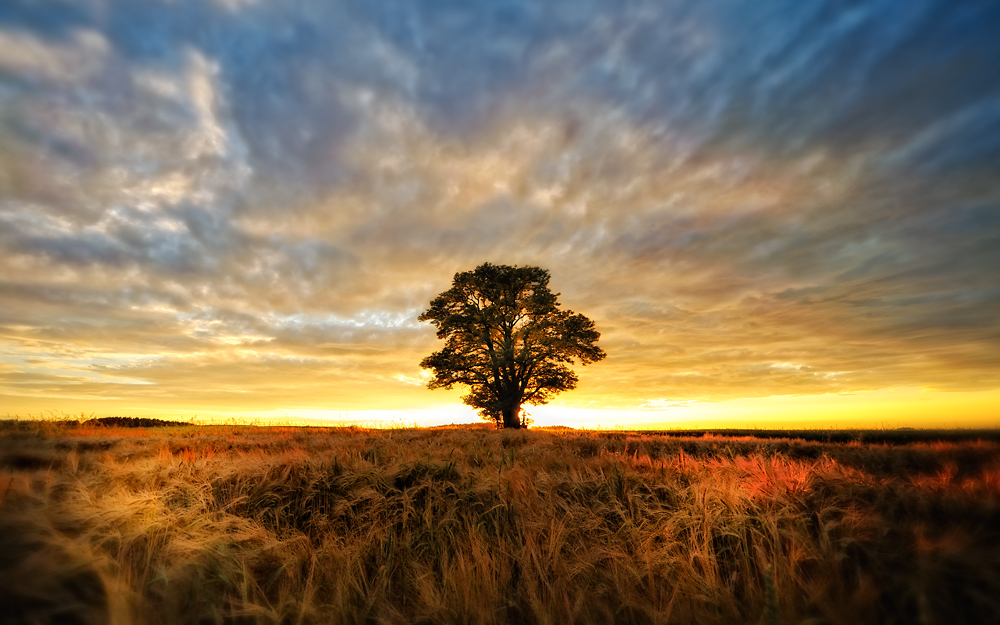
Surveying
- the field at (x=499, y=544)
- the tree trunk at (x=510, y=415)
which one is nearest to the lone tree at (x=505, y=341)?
the tree trunk at (x=510, y=415)

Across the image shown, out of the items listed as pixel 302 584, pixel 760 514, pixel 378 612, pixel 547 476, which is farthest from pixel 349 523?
A: pixel 760 514

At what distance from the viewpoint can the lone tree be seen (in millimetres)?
24188

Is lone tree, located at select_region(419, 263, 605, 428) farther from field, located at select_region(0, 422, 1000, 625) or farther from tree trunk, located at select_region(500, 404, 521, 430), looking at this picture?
field, located at select_region(0, 422, 1000, 625)

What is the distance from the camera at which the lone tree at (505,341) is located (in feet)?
79.4

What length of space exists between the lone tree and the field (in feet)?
62.9

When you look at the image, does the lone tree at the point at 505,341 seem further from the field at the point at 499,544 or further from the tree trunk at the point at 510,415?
the field at the point at 499,544

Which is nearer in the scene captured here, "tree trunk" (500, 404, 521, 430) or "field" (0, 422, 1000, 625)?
"field" (0, 422, 1000, 625)

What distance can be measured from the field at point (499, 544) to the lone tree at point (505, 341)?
755 inches

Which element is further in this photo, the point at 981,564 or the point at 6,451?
the point at 6,451

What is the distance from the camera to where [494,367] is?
79.0 feet

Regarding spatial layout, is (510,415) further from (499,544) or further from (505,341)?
(499,544)

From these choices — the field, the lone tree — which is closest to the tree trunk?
the lone tree

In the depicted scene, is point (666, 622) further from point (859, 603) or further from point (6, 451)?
point (6, 451)

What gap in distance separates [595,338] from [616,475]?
2021 cm
